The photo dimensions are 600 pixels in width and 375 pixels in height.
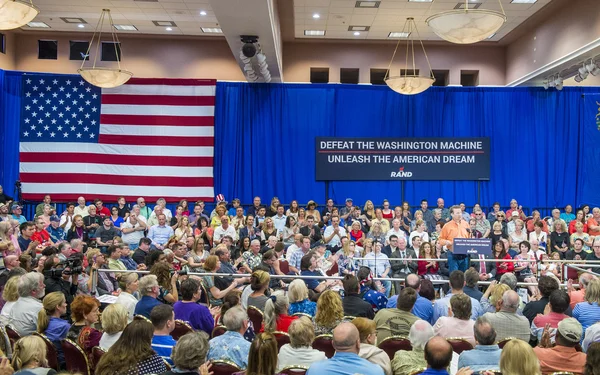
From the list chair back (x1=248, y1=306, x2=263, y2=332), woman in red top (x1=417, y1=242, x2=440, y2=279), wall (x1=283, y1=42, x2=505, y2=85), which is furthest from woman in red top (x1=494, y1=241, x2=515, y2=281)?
wall (x1=283, y1=42, x2=505, y2=85)

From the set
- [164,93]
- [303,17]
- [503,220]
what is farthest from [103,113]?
[503,220]

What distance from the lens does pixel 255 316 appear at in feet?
19.7

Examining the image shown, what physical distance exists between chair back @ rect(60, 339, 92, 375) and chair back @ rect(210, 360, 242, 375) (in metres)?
1.09

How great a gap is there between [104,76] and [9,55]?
14.9 ft

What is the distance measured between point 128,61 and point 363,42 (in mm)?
6210

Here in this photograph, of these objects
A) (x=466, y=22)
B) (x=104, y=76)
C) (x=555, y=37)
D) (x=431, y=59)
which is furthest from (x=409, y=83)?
(x=104, y=76)

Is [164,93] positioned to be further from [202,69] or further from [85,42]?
[85,42]

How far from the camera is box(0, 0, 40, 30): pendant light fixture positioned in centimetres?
846

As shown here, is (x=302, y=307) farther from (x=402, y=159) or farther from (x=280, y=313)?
(x=402, y=159)

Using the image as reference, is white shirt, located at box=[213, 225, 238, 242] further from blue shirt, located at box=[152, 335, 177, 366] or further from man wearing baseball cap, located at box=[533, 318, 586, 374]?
man wearing baseball cap, located at box=[533, 318, 586, 374]

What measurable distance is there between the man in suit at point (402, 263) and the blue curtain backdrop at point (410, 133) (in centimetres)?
487

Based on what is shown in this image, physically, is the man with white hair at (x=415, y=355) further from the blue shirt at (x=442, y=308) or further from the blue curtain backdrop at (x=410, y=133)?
the blue curtain backdrop at (x=410, y=133)

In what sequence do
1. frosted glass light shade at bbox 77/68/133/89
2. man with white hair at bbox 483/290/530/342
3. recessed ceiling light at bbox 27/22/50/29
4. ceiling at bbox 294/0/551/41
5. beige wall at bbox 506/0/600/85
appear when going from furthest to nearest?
recessed ceiling light at bbox 27/22/50/29 → ceiling at bbox 294/0/551/41 → frosted glass light shade at bbox 77/68/133/89 → beige wall at bbox 506/0/600/85 → man with white hair at bbox 483/290/530/342

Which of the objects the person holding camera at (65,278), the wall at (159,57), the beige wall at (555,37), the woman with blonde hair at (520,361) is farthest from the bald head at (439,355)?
the wall at (159,57)
